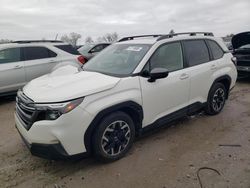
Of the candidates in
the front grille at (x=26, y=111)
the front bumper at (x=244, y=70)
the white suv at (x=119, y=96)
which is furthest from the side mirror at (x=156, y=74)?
the front bumper at (x=244, y=70)

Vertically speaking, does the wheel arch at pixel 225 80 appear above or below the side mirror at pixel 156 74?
below

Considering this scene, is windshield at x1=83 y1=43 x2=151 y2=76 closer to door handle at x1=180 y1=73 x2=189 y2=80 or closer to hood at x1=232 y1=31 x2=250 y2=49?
door handle at x1=180 y1=73 x2=189 y2=80

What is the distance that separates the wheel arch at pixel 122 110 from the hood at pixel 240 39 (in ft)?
23.1

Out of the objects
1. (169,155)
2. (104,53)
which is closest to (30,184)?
(169,155)

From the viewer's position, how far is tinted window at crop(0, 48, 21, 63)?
7.35 meters

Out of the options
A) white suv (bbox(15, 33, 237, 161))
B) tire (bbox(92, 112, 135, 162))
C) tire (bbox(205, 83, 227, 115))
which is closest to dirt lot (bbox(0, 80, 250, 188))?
tire (bbox(92, 112, 135, 162))

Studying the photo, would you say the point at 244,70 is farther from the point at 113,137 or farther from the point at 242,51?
the point at 113,137

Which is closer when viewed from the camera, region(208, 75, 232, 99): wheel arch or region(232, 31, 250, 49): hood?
region(208, 75, 232, 99): wheel arch

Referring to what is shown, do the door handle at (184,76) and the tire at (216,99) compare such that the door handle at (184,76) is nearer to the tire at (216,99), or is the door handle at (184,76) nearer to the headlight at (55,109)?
the tire at (216,99)

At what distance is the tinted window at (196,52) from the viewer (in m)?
4.88

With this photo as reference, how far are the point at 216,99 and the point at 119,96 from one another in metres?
2.82

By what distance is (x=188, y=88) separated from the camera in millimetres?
4727

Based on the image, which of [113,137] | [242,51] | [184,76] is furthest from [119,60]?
[242,51]

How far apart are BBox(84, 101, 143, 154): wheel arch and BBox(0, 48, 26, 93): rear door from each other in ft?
15.6
